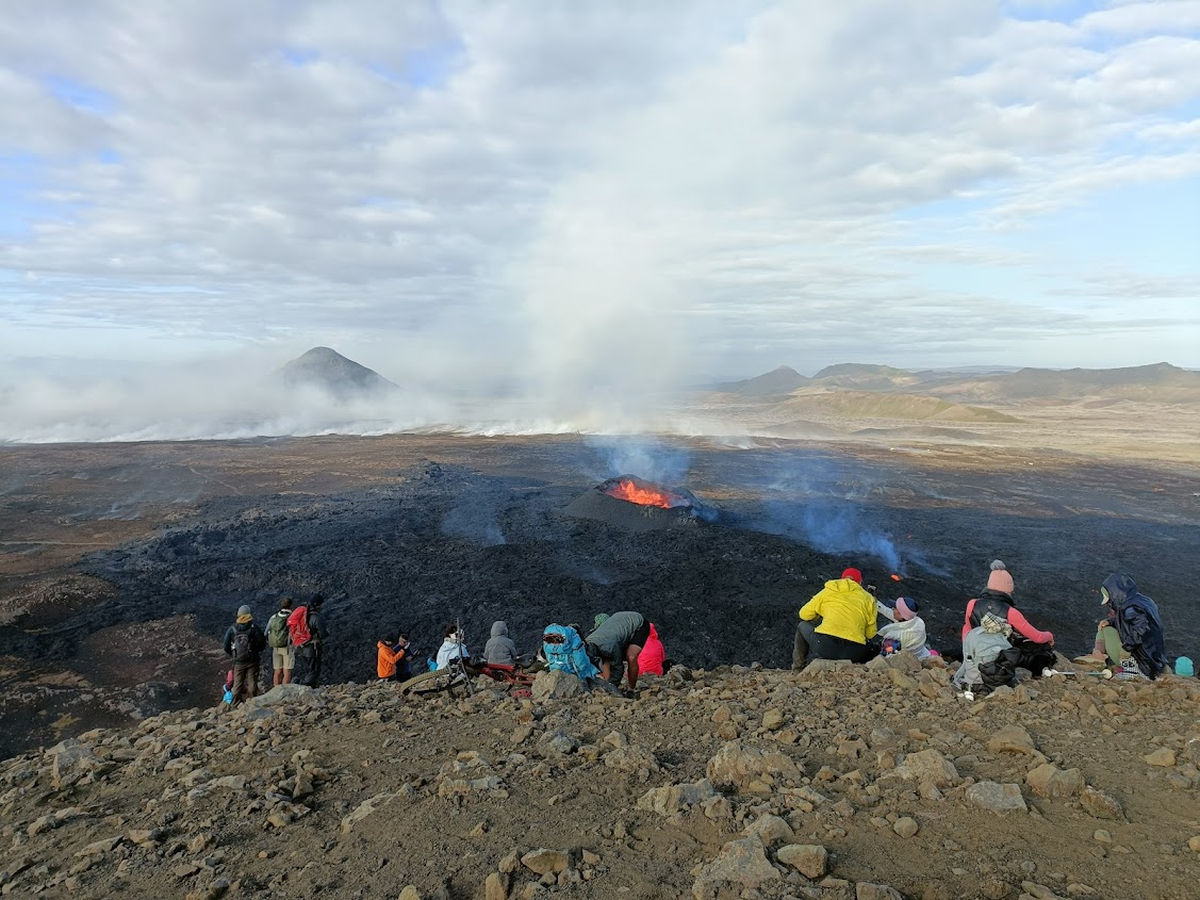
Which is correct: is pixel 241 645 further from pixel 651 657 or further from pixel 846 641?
pixel 846 641

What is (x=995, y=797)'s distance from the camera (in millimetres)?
3836

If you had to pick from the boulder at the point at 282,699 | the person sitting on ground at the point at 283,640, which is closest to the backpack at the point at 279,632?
the person sitting on ground at the point at 283,640

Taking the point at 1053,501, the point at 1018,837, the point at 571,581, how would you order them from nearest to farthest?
the point at 1018,837
the point at 571,581
the point at 1053,501

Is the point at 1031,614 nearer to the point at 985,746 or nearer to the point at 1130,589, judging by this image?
the point at 1130,589

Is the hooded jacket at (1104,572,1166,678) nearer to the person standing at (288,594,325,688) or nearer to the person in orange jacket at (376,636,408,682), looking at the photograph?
the person in orange jacket at (376,636,408,682)

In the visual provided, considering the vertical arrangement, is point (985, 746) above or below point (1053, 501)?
above

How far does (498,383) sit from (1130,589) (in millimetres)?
131014

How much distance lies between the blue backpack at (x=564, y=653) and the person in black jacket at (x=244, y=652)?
13.2ft

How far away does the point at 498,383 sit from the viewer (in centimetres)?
13462

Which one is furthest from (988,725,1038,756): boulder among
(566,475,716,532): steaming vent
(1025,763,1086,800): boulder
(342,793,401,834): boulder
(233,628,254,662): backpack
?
(566,475,716,532): steaming vent

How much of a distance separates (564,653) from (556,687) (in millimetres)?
533

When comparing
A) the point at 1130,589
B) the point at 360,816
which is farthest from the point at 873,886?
the point at 1130,589

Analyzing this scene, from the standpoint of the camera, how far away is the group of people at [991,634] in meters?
5.93

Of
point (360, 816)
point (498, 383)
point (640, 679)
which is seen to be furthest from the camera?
point (498, 383)
